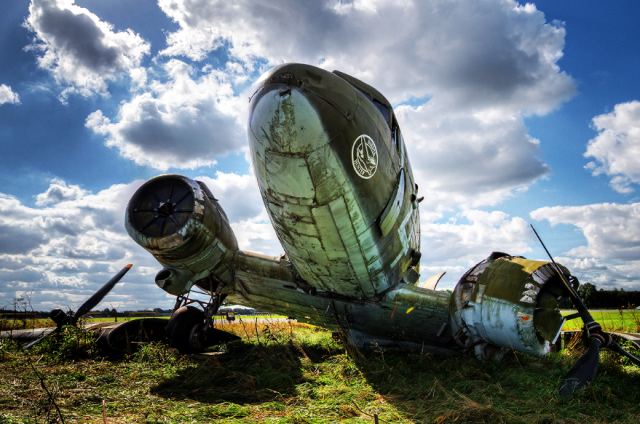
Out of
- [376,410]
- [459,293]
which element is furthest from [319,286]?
[376,410]

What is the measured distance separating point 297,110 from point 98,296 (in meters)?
9.00

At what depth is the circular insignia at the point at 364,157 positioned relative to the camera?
14.5 ft

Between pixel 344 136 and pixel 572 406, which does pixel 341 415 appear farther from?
pixel 344 136

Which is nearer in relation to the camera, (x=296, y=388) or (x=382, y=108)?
(x=296, y=388)

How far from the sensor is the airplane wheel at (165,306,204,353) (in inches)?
297

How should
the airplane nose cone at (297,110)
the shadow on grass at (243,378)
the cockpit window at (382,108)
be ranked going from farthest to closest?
1. the cockpit window at (382,108)
2. the shadow on grass at (243,378)
3. the airplane nose cone at (297,110)

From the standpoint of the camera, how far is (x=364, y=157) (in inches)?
180

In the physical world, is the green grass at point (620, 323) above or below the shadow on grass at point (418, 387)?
below

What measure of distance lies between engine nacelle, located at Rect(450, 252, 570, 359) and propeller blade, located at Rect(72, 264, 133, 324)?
29.3 feet

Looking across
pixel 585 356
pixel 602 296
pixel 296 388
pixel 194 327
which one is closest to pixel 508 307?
pixel 585 356

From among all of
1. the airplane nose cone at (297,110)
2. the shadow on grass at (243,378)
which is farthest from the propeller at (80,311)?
the airplane nose cone at (297,110)

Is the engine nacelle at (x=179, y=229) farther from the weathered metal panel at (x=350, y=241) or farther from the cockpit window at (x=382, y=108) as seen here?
the cockpit window at (x=382, y=108)

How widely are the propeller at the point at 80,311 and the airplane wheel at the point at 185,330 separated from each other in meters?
2.76

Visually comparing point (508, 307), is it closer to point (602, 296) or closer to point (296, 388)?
point (296, 388)
